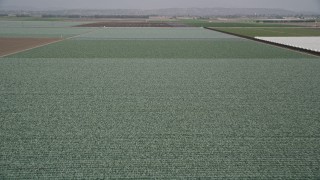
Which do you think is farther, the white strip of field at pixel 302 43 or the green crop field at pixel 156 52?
the white strip of field at pixel 302 43

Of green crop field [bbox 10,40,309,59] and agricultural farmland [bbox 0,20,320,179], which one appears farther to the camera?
green crop field [bbox 10,40,309,59]

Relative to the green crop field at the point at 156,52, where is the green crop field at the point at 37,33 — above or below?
below

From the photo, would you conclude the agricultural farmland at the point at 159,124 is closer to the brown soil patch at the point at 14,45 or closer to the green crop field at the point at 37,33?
the brown soil patch at the point at 14,45

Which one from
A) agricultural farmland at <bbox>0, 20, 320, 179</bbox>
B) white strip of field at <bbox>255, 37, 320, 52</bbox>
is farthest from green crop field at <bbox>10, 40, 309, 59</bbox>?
agricultural farmland at <bbox>0, 20, 320, 179</bbox>

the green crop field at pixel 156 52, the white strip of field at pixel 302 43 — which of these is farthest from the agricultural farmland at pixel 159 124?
the white strip of field at pixel 302 43

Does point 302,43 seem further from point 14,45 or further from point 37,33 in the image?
point 37,33

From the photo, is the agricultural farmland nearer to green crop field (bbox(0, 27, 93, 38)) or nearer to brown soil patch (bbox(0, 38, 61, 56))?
brown soil patch (bbox(0, 38, 61, 56))

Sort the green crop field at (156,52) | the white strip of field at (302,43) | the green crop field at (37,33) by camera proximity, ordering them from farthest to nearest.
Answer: the green crop field at (37,33)
the white strip of field at (302,43)
the green crop field at (156,52)

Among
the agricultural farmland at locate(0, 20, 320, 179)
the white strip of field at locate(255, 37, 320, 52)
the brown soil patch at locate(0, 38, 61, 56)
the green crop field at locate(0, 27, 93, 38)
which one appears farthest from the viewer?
the green crop field at locate(0, 27, 93, 38)

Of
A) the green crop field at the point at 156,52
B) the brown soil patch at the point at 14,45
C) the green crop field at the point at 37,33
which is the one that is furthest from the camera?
the green crop field at the point at 37,33
